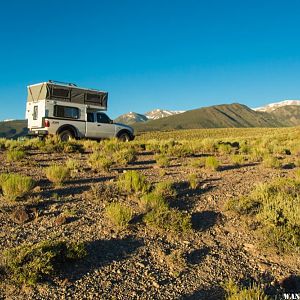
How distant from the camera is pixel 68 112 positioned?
20031 mm

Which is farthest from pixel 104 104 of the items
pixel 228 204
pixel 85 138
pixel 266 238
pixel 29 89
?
pixel 266 238

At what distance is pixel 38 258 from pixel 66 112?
15662 mm

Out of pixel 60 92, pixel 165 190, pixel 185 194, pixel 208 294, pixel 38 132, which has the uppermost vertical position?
pixel 60 92

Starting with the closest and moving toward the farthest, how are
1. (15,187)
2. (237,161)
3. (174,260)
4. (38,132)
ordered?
(174,260)
(15,187)
(237,161)
(38,132)

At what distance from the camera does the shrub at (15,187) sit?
24.9 ft

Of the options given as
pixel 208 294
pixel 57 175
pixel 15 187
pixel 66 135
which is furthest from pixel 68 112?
pixel 208 294

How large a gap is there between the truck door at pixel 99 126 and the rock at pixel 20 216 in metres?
14.1

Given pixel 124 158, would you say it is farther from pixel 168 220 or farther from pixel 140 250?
pixel 140 250

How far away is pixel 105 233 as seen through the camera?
21.2 feet

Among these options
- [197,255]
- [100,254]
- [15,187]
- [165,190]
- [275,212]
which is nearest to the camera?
[100,254]

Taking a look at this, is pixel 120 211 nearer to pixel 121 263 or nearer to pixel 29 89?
pixel 121 263

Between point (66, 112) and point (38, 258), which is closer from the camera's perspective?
point (38, 258)

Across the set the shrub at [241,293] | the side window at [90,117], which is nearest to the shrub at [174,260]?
the shrub at [241,293]

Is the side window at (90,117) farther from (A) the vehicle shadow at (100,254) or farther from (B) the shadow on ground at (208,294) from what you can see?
(B) the shadow on ground at (208,294)
